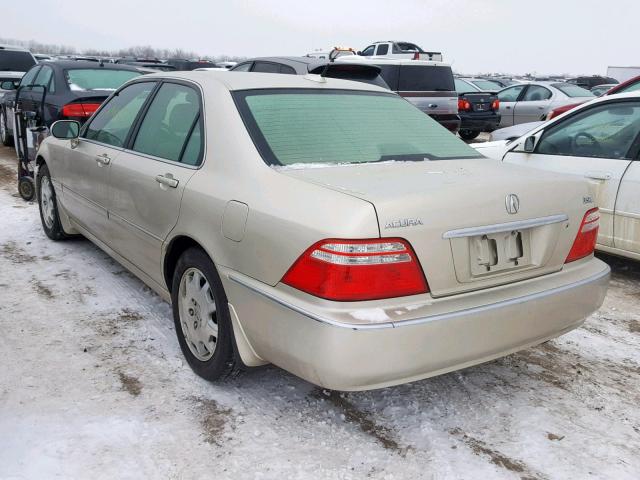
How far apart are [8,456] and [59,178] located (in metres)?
3.03

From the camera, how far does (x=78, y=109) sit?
7637 millimetres

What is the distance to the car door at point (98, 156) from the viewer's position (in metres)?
4.10

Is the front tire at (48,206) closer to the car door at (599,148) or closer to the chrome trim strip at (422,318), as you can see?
the chrome trim strip at (422,318)

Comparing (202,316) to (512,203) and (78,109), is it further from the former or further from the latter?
(78,109)

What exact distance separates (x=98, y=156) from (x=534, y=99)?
12549 mm

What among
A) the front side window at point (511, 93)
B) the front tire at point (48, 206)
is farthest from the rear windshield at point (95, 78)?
the front side window at point (511, 93)

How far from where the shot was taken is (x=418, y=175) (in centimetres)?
279

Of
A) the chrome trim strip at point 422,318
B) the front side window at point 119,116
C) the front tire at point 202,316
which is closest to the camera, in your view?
the chrome trim strip at point 422,318

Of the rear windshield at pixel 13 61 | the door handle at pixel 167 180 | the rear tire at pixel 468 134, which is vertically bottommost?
the rear tire at pixel 468 134

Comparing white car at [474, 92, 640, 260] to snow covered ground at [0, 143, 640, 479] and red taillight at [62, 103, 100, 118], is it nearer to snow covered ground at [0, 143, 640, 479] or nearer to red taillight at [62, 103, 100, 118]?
snow covered ground at [0, 143, 640, 479]

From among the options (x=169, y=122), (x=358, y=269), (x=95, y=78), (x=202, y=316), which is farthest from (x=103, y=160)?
(x=95, y=78)

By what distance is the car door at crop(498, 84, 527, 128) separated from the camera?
1492 centimetres

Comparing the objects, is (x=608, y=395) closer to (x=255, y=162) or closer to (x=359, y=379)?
(x=359, y=379)

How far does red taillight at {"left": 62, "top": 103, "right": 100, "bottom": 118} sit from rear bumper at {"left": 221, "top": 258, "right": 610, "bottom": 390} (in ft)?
18.6
